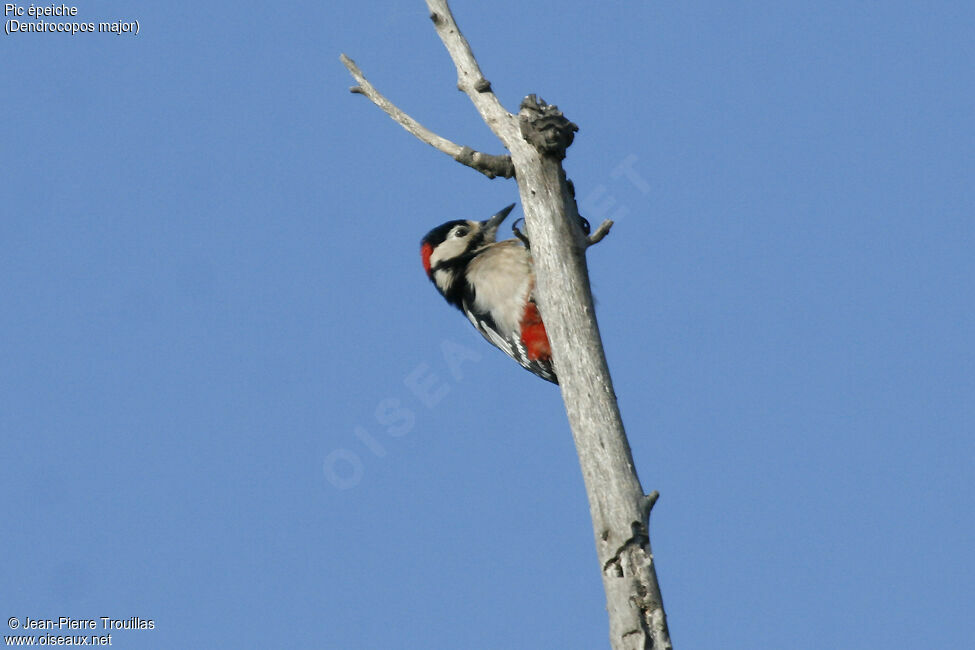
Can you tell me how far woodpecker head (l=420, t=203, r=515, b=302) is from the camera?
6.54 meters

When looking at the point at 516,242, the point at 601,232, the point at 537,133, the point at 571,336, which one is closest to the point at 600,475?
the point at 571,336

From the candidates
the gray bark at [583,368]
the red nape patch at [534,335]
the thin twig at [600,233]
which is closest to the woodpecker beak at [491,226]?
the red nape patch at [534,335]

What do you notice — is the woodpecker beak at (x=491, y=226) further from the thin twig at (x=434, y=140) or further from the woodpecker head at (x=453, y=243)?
the thin twig at (x=434, y=140)

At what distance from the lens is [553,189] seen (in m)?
4.46

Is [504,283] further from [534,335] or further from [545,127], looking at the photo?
[545,127]

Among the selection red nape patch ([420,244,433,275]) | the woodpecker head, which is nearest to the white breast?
the woodpecker head

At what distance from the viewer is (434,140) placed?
16.0 feet

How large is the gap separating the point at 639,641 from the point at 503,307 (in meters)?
2.58

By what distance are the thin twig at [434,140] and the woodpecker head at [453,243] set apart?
1.50 metres

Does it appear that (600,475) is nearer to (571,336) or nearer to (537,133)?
(571,336)

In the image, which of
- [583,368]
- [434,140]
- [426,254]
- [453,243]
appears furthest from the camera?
[426,254]

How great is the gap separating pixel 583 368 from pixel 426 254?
2.62 m

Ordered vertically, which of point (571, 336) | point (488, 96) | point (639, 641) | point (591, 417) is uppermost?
point (488, 96)

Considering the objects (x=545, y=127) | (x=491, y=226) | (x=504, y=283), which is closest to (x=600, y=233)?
(x=545, y=127)
